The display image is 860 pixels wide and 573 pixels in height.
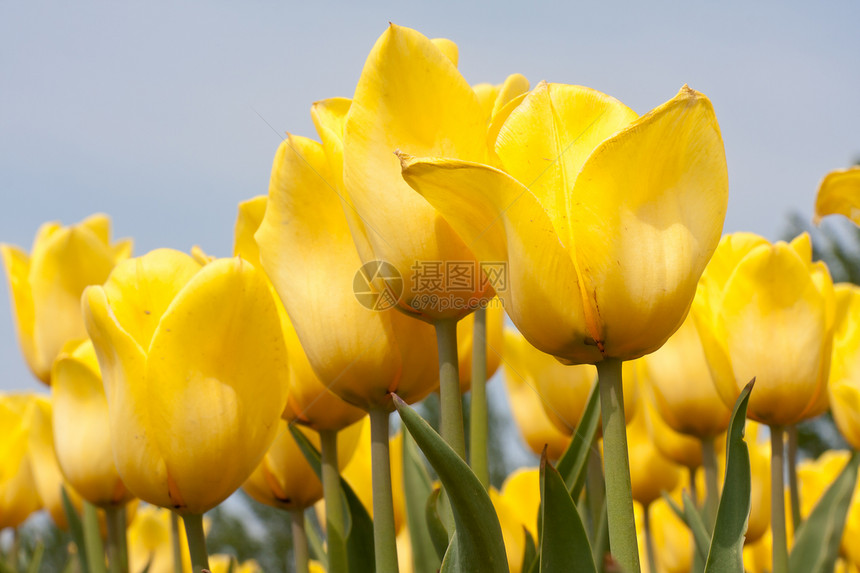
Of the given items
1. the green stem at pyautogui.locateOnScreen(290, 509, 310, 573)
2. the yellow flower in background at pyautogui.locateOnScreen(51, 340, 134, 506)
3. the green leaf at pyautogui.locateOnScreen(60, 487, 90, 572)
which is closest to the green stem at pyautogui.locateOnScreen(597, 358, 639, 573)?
the green stem at pyautogui.locateOnScreen(290, 509, 310, 573)

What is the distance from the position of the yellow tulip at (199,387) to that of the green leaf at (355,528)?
0.12 m

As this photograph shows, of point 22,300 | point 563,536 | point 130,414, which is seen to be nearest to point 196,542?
point 130,414

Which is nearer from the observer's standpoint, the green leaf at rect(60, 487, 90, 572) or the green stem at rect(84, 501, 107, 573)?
the green stem at rect(84, 501, 107, 573)

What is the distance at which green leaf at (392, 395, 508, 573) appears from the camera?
50 centimetres

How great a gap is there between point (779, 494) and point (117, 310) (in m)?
0.65

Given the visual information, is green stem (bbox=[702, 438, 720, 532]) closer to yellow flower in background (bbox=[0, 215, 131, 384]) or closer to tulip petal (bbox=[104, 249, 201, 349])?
tulip petal (bbox=[104, 249, 201, 349])

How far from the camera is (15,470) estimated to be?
5.35 ft

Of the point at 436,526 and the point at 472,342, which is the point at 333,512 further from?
the point at 472,342

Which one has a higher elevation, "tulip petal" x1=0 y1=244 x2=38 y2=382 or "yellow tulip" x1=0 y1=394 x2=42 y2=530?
"tulip petal" x1=0 y1=244 x2=38 y2=382

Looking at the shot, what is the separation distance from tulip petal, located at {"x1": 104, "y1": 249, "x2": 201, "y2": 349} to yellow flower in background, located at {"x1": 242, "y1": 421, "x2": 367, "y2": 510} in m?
0.23

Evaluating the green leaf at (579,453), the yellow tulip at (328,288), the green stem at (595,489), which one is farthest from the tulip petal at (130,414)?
the green stem at (595,489)

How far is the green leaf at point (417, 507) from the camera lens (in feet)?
2.96

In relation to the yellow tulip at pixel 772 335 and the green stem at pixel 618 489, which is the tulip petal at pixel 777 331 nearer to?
the yellow tulip at pixel 772 335
